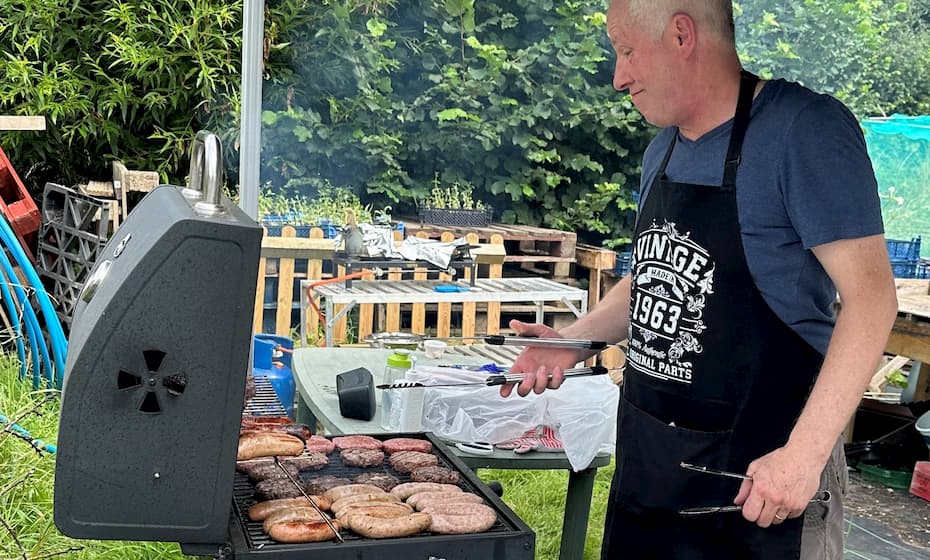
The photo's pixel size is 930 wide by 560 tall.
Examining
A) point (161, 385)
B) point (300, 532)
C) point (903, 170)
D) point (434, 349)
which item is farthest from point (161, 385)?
point (903, 170)

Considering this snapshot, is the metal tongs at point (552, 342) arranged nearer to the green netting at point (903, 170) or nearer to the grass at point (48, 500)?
the grass at point (48, 500)

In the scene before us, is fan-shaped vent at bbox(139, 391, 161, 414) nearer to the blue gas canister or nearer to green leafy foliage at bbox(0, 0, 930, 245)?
the blue gas canister

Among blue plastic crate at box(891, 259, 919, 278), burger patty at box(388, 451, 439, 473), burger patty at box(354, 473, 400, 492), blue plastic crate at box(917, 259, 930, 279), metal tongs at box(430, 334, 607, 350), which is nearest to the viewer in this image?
burger patty at box(354, 473, 400, 492)

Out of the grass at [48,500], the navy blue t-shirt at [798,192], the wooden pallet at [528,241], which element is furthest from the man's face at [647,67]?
the wooden pallet at [528,241]

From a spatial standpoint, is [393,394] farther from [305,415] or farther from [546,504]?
[546,504]

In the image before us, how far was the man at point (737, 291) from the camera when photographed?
1.58 m

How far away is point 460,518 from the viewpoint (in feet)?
5.40

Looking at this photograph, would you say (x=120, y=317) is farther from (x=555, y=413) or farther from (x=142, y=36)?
(x=142, y=36)

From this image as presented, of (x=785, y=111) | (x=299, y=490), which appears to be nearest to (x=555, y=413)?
(x=299, y=490)

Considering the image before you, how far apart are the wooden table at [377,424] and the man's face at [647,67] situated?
101 cm

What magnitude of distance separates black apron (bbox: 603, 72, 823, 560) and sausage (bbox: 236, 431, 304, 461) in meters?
0.71

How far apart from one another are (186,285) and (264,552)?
17.9 inches

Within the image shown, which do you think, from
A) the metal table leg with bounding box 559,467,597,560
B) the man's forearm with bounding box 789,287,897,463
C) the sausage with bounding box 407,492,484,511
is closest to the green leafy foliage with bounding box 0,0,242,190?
the metal table leg with bounding box 559,467,597,560

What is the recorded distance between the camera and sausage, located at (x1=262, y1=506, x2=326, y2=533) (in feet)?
5.19
